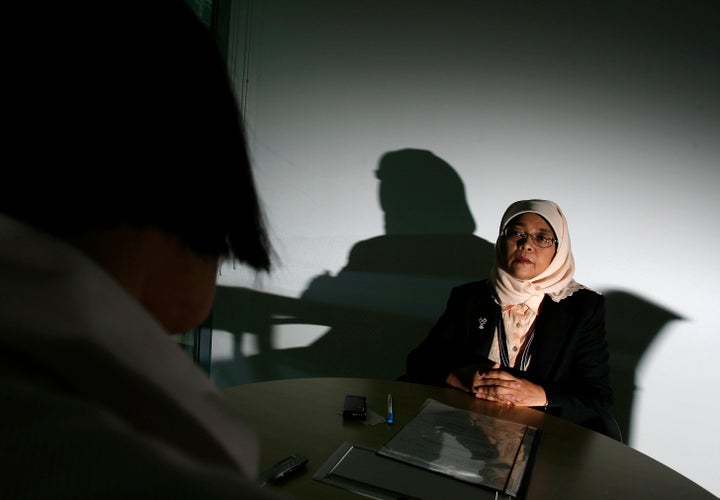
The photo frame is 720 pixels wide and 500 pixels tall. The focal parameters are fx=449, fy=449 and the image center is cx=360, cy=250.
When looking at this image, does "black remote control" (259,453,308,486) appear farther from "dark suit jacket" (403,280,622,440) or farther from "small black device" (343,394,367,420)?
"dark suit jacket" (403,280,622,440)

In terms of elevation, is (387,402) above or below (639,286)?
below

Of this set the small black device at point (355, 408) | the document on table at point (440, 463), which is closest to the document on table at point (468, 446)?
the document on table at point (440, 463)

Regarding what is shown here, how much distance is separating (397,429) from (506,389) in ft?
1.35

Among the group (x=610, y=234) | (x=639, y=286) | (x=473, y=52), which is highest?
(x=473, y=52)

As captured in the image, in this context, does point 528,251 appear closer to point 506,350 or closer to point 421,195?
point 506,350

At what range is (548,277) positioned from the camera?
1.69 m

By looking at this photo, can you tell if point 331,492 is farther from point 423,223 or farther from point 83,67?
point 423,223

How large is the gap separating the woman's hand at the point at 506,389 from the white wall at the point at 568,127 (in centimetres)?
87

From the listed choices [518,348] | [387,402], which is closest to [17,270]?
[387,402]

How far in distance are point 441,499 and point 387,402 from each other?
441 mm

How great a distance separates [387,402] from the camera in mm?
1160

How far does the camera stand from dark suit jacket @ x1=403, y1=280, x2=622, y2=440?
1546 mm

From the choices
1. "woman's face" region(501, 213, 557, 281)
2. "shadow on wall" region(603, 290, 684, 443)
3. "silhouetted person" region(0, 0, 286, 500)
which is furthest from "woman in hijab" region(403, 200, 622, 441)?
"silhouetted person" region(0, 0, 286, 500)

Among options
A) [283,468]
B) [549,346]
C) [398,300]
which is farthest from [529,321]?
[283,468]
